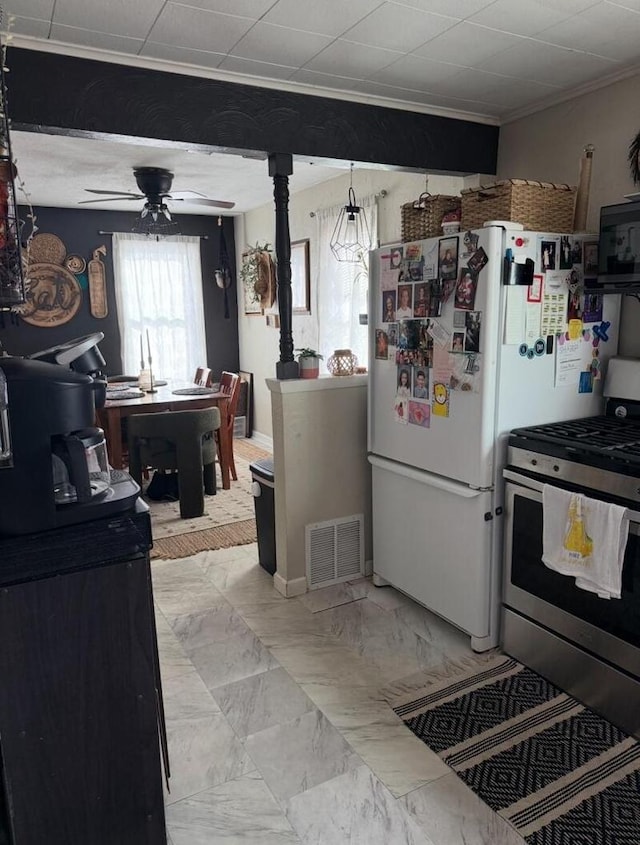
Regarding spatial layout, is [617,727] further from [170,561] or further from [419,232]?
[170,561]

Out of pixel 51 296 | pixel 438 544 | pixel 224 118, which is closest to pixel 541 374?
pixel 438 544

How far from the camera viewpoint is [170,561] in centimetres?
354

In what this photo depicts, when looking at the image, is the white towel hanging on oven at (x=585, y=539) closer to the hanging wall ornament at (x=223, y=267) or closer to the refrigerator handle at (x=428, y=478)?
the refrigerator handle at (x=428, y=478)

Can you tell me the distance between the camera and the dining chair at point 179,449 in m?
4.17

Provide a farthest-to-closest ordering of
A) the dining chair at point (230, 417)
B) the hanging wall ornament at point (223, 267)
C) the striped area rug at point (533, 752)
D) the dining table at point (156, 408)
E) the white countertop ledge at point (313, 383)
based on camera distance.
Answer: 1. the hanging wall ornament at point (223, 267)
2. the dining chair at point (230, 417)
3. the dining table at point (156, 408)
4. the white countertop ledge at point (313, 383)
5. the striped area rug at point (533, 752)

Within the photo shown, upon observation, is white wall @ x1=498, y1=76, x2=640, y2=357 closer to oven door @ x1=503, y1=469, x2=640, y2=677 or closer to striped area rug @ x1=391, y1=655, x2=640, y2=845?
oven door @ x1=503, y1=469, x2=640, y2=677

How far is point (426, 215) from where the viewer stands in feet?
8.73

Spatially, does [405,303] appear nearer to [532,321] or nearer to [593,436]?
[532,321]

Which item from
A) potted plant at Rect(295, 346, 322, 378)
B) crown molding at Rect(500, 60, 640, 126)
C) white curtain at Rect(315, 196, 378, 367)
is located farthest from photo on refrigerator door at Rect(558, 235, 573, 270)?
white curtain at Rect(315, 196, 378, 367)

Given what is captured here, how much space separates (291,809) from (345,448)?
1685 mm

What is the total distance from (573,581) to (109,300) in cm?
534

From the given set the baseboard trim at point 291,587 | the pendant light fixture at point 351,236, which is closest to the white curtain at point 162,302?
the pendant light fixture at point 351,236

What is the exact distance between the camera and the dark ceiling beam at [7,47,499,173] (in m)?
2.29

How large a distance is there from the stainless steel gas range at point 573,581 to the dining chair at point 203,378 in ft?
13.2
